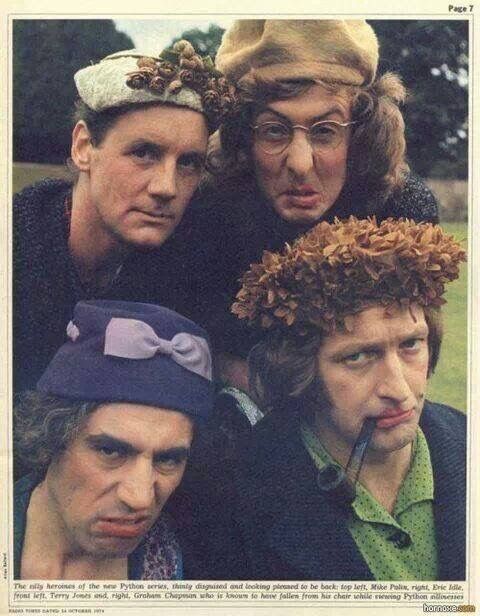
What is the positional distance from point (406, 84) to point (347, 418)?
921 millimetres

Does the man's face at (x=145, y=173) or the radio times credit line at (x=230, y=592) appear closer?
the man's face at (x=145, y=173)

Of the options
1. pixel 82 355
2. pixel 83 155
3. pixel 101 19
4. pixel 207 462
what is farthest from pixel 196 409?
pixel 101 19

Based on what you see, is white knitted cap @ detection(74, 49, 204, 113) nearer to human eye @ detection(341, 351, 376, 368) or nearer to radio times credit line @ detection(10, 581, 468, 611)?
human eye @ detection(341, 351, 376, 368)

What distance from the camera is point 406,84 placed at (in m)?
2.53

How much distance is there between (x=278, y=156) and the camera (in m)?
2.46

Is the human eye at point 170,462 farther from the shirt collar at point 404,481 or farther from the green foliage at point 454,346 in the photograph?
the green foliage at point 454,346

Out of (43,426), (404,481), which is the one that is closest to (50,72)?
(43,426)

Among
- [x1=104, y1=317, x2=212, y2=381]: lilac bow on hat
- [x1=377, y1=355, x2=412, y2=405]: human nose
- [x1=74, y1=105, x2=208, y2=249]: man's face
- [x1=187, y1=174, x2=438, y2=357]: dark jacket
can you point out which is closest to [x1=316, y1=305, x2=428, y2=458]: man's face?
[x1=377, y1=355, x2=412, y2=405]: human nose

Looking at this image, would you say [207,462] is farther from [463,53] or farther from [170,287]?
[463,53]

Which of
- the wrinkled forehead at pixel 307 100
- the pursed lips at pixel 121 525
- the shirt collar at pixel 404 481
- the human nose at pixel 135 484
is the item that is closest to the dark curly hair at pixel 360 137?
the wrinkled forehead at pixel 307 100

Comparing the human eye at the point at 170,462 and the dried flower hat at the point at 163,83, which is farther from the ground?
the dried flower hat at the point at 163,83

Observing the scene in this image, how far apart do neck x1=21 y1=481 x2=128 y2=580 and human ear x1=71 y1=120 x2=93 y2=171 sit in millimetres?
859

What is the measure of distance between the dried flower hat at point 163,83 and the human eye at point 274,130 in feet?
0.32

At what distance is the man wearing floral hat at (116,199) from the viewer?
2396mm
